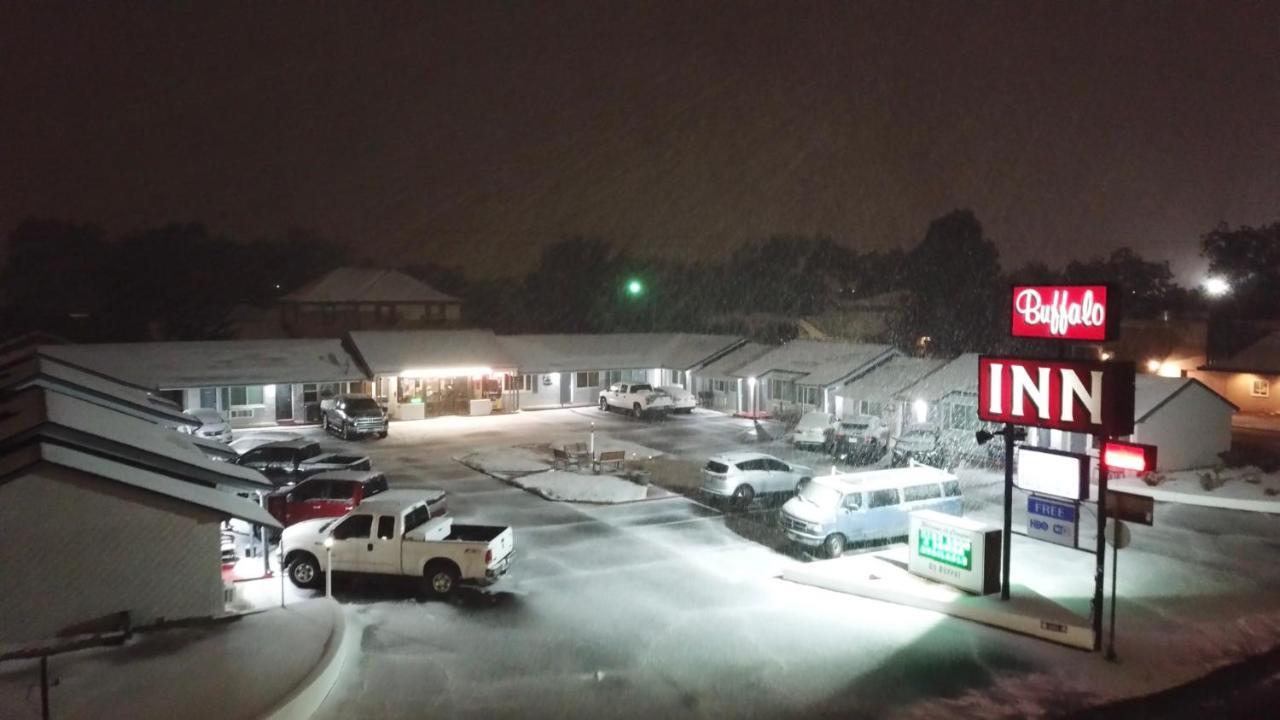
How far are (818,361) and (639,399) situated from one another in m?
8.67

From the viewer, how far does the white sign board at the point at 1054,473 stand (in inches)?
590

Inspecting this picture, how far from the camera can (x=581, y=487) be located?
2516cm

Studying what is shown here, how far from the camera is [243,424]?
125 ft

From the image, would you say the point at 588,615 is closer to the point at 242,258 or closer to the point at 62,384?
the point at 62,384

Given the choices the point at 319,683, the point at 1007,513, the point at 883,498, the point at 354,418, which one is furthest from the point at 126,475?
the point at 354,418

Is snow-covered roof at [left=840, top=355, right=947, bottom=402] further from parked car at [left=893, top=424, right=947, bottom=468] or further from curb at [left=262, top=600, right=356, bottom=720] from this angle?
curb at [left=262, top=600, right=356, bottom=720]

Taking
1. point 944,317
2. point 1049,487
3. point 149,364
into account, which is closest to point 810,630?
point 1049,487

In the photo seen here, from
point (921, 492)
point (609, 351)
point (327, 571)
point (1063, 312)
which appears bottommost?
point (327, 571)

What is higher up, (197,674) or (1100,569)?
(1100,569)

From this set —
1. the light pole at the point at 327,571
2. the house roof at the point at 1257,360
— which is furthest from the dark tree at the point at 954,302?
the light pole at the point at 327,571

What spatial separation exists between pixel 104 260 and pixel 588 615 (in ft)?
246

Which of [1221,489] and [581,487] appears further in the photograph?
[1221,489]

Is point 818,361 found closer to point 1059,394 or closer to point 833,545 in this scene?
point 833,545

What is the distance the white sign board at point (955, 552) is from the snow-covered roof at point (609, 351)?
2908cm
